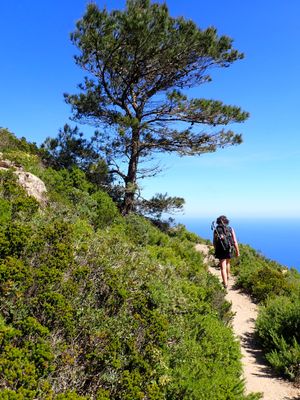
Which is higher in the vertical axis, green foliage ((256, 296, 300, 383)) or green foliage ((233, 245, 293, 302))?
green foliage ((233, 245, 293, 302))

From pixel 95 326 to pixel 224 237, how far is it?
673cm

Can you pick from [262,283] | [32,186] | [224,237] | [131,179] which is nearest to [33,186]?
[32,186]

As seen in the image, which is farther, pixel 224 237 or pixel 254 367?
pixel 224 237

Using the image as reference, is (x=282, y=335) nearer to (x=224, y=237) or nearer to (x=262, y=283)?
(x=224, y=237)

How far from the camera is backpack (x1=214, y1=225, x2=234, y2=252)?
1029cm

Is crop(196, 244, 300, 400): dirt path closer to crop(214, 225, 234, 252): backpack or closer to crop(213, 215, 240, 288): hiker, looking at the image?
crop(213, 215, 240, 288): hiker

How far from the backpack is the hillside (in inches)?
143

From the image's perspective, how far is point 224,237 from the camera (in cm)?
1030

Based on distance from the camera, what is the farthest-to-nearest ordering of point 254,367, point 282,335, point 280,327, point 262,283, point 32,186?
point 262,283
point 32,186
point 280,327
point 282,335
point 254,367

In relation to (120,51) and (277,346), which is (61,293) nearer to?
(277,346)

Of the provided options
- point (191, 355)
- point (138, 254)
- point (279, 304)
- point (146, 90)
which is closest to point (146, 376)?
point (191, 355)

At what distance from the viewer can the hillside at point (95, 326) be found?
3.49m

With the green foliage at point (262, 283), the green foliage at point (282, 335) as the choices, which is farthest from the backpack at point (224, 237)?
the green foliage at point (282, 335)

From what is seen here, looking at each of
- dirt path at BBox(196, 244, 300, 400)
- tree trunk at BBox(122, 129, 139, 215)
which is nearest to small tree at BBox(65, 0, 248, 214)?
tree trunk at BBox(122, 129, 139, 215)
